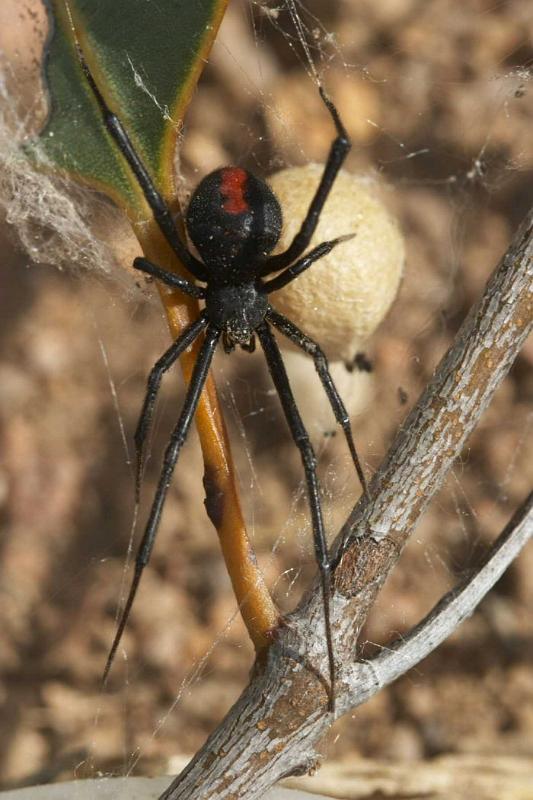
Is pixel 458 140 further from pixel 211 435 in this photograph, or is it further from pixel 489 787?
pixel 489 787

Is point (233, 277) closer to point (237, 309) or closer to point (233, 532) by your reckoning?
point (237, 309)

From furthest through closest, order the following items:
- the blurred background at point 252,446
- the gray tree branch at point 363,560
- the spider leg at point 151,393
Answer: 1. the blurred background at point 252,446
2. the spider leg at point 151,393
3. the gray tree branch at point 363,560

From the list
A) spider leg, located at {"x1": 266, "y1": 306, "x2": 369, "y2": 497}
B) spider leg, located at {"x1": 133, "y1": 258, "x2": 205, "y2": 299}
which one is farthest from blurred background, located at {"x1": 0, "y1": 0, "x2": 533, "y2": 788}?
spider leg, located at {"x1": 133, "y1": 258, "x2": 205, "y2": 299}

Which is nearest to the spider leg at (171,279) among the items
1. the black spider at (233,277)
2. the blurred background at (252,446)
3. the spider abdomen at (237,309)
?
the black spider at (233,277)

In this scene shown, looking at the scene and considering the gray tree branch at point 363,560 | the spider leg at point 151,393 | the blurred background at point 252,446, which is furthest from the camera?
the blurred background at point 252,446

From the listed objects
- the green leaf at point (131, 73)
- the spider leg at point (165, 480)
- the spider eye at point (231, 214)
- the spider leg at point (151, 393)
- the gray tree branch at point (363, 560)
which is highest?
the green leaf at point (131, 73)

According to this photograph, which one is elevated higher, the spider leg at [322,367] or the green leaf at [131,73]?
the green leaf at [131,73]

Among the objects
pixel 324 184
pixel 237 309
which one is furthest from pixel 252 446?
pixel 324 184

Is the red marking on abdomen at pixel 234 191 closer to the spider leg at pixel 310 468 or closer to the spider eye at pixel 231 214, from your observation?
the spider eye at pixel 231 214
